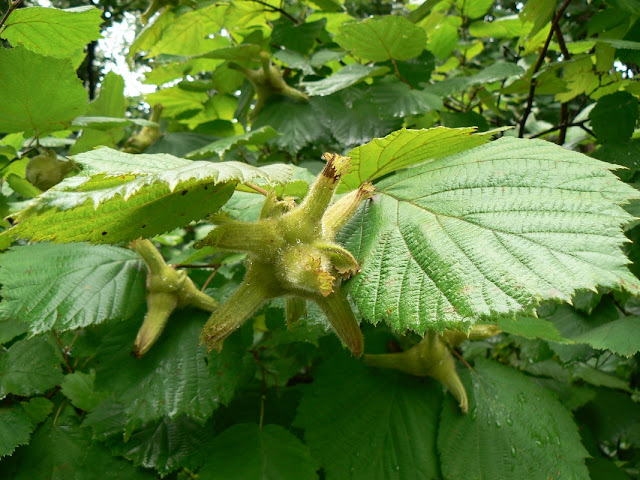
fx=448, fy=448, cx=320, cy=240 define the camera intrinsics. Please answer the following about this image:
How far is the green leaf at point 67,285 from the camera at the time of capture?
90 cm

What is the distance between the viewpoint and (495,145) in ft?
2.60

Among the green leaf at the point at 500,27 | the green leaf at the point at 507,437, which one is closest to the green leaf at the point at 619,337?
the green leaf at the point at 507,437

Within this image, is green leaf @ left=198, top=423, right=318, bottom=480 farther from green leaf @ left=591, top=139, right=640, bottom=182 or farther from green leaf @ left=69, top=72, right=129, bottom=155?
green leaf @ left=591, top=139, right=640, bottom=182

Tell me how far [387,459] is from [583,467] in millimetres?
462

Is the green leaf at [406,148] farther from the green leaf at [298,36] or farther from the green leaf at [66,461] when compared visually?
the green leaf at [298,36]

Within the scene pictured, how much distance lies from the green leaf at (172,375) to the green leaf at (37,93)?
0.64 m

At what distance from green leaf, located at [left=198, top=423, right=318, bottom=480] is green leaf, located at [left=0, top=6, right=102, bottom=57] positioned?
1.10 meters

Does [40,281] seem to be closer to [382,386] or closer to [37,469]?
[37,469]

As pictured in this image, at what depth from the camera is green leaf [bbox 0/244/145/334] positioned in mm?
904

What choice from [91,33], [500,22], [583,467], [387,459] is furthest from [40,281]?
[500,22]

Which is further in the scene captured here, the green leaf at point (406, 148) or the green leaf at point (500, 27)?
the green leaf at point (500, 27)

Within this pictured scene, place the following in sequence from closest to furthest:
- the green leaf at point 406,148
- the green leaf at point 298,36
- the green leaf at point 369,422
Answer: the green leaf at point 406,148, the green leaf at point 369,422, the green leaf at point 298,36

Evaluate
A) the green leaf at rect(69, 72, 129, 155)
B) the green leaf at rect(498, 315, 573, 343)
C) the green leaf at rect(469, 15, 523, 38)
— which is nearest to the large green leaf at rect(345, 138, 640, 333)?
the green leaf at rect(498, 315, 573, 343)

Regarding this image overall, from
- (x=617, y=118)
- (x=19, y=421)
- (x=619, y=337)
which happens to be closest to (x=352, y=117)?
(x=617, y=118)
